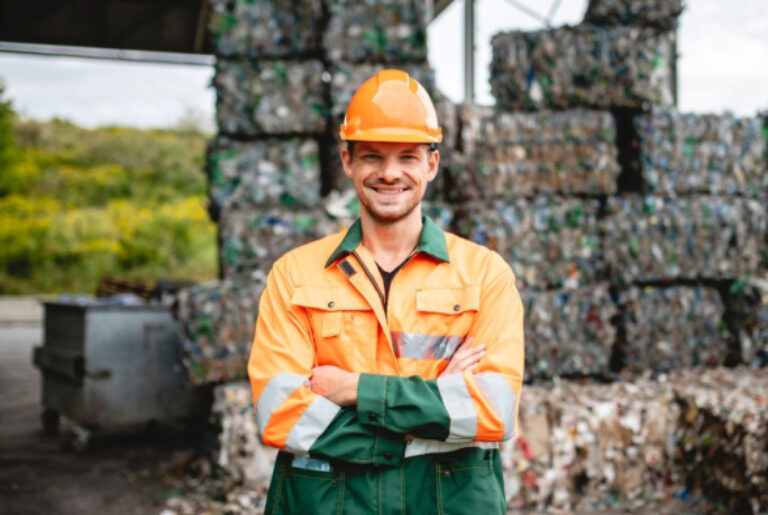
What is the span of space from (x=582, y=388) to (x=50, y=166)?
1074 inches

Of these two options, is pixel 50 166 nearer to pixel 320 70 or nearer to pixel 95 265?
pixel 95 265

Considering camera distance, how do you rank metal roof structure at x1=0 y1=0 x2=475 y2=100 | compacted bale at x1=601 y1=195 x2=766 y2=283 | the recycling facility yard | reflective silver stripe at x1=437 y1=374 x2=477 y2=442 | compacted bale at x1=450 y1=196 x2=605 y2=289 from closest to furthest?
reflective silver stripe at x1=437 y1=374 x2=477 y2=442
the recycling facility yard
compacted bale at x1=450 y1=196 x2=605 y2=289
compacted bale at x1=601 y1=195 x2=766 y2=283
metal roof structure at x1=0 y1=0 x2=475 y2=100

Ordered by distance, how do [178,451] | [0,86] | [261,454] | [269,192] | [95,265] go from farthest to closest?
[0,86] < [95,265] < [178,451] < [269,192] < [261,454]

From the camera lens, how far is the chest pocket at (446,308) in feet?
6.86

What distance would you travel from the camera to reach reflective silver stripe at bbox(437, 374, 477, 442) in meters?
1.93

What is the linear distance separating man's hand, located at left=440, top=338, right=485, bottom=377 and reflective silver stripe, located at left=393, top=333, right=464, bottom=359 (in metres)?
0.04

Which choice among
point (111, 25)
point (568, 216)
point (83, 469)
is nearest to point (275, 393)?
point (568, 216)

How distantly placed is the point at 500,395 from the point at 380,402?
0.34m

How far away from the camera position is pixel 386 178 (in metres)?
2.07

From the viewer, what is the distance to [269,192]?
14.8ft

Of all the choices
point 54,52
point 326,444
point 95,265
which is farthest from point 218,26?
point 95,265

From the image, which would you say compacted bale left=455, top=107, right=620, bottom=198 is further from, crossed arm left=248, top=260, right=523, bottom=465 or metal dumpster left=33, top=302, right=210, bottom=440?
metal dumpster left=33, top=302, right=210, bottom=440

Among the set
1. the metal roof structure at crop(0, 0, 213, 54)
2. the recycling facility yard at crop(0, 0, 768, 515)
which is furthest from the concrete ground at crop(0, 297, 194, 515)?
the metal roof structure at crop(0, 0, 213, 54)

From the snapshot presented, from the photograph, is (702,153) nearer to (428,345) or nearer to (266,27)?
(266,27)
